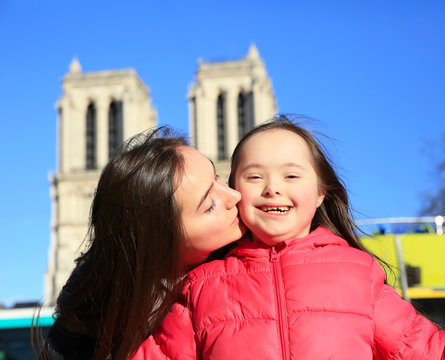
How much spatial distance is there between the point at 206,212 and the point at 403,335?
702 mm

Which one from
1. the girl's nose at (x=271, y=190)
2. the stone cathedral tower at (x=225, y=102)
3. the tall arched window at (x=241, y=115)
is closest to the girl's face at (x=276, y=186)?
the girl's nose at (x=271, y=190)

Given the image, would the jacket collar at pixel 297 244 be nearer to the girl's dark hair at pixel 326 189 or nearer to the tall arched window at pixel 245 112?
the girl's dark hair at pixel 326 189

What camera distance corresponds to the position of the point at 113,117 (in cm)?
4747

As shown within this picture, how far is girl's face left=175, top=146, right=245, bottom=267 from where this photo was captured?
7.13ft

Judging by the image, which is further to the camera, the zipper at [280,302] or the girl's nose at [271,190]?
the girl's nose at [271,190]

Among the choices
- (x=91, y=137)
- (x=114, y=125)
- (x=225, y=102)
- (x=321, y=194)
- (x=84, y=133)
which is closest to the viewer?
(x=321, y=194)

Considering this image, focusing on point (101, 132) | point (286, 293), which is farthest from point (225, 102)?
point (286, 293)

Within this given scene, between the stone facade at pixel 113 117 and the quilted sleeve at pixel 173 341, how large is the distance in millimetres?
40898

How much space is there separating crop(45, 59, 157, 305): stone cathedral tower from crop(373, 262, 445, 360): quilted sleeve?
4253cm

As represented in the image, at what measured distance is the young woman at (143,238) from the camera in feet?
7.02

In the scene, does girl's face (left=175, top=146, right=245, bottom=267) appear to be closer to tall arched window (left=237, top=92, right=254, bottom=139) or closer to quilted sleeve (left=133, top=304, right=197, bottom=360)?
quilted sleeve (left=133, top=304, right=197, bottom=360)

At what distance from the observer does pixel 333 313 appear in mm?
1925

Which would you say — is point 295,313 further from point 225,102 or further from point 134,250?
point 225,102

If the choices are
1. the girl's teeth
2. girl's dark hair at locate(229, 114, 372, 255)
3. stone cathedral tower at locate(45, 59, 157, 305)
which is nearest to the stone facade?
stone cathedral tower at locate(45, 59, 157, 305)
